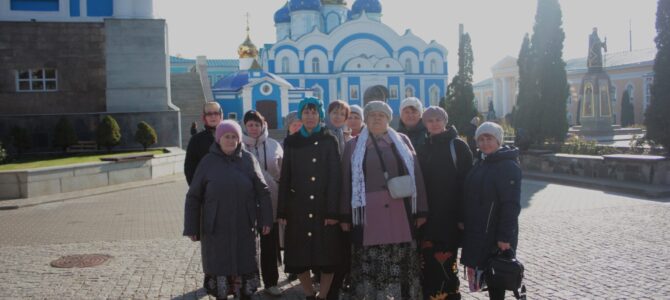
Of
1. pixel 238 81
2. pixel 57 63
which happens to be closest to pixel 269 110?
pixel 238 81

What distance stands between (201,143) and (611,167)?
33.0 feet

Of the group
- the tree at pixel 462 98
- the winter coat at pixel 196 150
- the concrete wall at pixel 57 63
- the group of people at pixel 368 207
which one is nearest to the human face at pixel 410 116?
the group of people at pixel 368 207

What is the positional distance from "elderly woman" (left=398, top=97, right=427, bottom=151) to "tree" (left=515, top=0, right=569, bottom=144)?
1323 centimetres

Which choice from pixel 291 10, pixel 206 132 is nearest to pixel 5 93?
pixel 206 132

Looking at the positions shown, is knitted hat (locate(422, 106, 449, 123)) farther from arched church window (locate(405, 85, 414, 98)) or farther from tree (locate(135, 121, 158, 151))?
arched church window (locate(405, 85, 414, 98))

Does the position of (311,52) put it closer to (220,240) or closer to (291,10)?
(291,10)

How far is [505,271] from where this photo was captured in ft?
13.6

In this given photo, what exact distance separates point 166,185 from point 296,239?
1009 centimetres

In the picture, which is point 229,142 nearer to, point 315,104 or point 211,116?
point 315,104

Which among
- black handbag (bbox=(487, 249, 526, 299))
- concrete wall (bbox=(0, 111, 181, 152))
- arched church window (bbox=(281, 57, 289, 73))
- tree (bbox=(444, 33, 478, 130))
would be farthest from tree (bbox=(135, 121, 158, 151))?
arched church window (bbox=(281, 57, 289, 73))

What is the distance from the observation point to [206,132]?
5516mm

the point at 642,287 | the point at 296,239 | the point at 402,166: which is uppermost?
the point at 402,166

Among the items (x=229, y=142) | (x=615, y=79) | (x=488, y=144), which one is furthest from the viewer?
(x=615, y=79)

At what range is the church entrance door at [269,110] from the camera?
138ft
